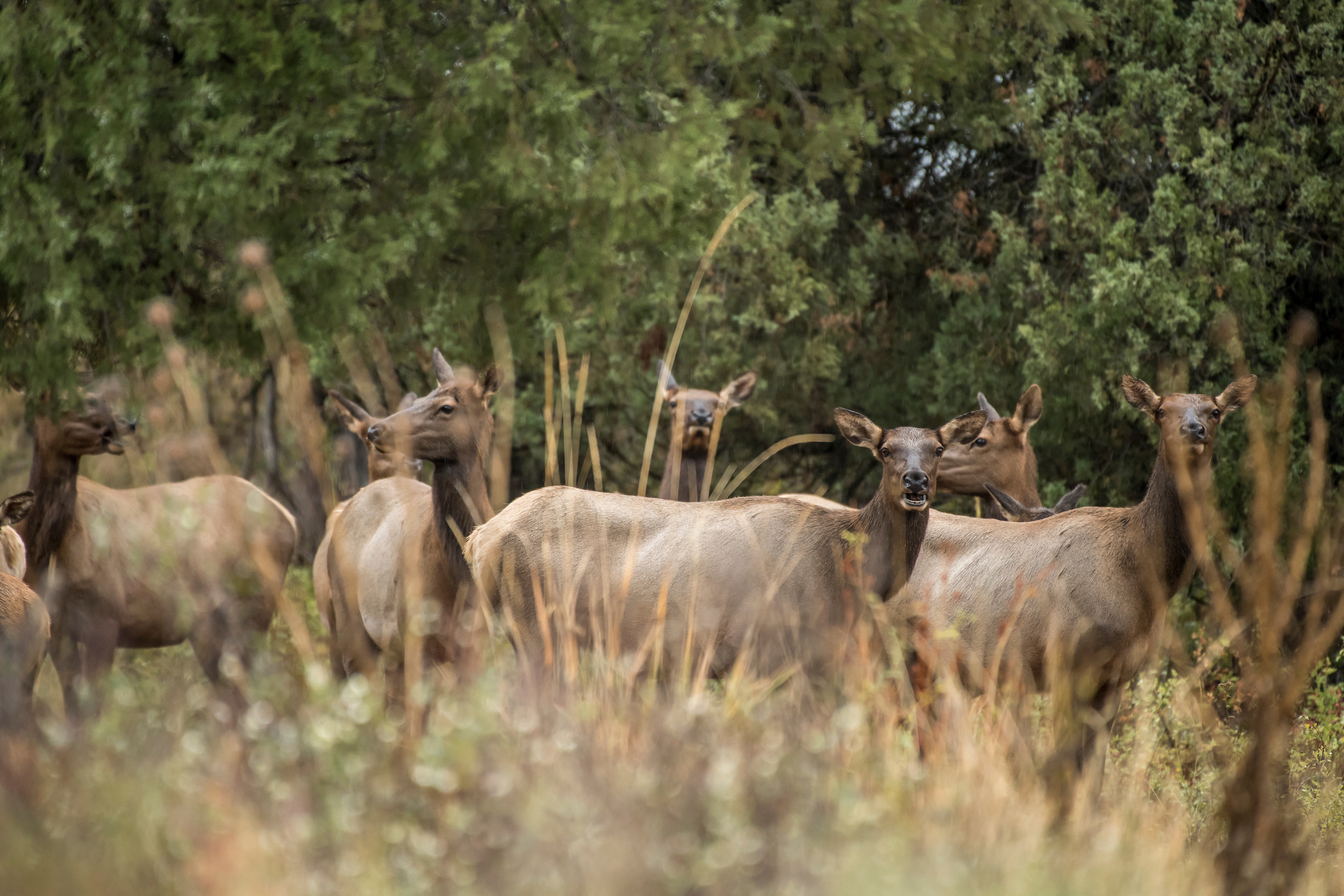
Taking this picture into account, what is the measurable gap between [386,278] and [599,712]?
21.9 ft

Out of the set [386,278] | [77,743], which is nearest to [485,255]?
[386,278]

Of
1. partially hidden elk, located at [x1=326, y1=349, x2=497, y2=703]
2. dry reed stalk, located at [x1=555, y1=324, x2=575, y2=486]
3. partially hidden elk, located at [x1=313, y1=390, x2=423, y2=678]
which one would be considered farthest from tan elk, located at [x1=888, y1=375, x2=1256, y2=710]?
partially hidden elk, located at [x1=313, y1=390, x2=423, y2=678]

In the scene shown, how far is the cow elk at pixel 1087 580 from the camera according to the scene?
734 centimetres

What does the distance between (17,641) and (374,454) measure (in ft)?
20.7

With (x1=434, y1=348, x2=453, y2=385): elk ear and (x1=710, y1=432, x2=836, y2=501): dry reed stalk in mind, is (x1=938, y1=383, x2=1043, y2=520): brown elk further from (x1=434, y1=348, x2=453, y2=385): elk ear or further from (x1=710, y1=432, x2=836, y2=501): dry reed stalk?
(x1=434, y1=348, x2=453, y2=385): elk ear

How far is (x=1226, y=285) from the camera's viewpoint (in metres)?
12.2

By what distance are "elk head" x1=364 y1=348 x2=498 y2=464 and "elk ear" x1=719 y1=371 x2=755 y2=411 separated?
3.11 metres

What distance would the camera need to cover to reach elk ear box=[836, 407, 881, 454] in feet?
25.9

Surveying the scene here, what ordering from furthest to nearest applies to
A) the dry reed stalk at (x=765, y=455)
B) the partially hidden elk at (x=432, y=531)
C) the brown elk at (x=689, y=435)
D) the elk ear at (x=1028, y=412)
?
the brown elk at (x=689, y=435) → the elk ear at (x=1028, y=412) → the partially hidden elk at (x=432, y=531) → the dry reed stalk at (x=765, y=455)

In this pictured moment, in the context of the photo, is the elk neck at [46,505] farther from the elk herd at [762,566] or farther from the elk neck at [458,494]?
the elk neck at [458,494]

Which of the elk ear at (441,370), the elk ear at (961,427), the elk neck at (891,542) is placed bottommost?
the elk neck at (891,542)

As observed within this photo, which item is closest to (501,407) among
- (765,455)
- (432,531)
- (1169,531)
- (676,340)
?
(432,531)

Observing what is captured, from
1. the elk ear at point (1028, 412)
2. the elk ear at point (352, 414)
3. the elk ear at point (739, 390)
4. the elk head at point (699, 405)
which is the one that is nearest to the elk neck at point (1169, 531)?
the elk ear at point (1028, 412)

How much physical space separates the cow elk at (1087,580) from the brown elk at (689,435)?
2734 millimetres
